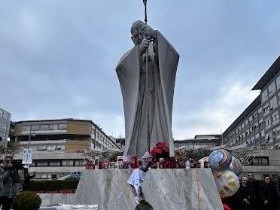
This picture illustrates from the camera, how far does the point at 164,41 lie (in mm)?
13836

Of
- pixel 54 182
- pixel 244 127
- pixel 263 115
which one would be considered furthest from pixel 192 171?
pixel 244 127

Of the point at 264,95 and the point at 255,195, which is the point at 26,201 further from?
the point at 264,95

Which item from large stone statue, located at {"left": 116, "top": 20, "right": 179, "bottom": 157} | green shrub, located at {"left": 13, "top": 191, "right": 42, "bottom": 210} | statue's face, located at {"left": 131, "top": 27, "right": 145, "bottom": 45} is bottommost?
green shrub, located at {"left": 13, "top": 191, "right": 42, "bottom": 210}

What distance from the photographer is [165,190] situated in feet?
32.0

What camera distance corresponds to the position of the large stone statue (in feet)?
44.9

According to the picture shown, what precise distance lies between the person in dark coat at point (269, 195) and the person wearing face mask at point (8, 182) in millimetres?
6816

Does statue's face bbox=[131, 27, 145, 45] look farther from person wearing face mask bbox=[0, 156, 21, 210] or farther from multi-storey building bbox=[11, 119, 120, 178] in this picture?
multi-storey building bbox=[11, 119, 120, 178]

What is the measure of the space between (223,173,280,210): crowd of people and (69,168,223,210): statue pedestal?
2044mm

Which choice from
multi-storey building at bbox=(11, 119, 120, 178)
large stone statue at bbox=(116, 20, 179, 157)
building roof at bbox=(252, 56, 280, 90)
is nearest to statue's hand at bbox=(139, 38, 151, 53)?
large stone statue at bbox=(116, 20, 179, 157)

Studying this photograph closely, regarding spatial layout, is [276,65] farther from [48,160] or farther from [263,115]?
[48,160]

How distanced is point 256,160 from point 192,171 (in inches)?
2046

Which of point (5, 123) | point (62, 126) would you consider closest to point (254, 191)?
point (62, 126)

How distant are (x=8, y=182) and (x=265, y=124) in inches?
2749

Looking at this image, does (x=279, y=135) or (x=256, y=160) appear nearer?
(x=256, y=160)
